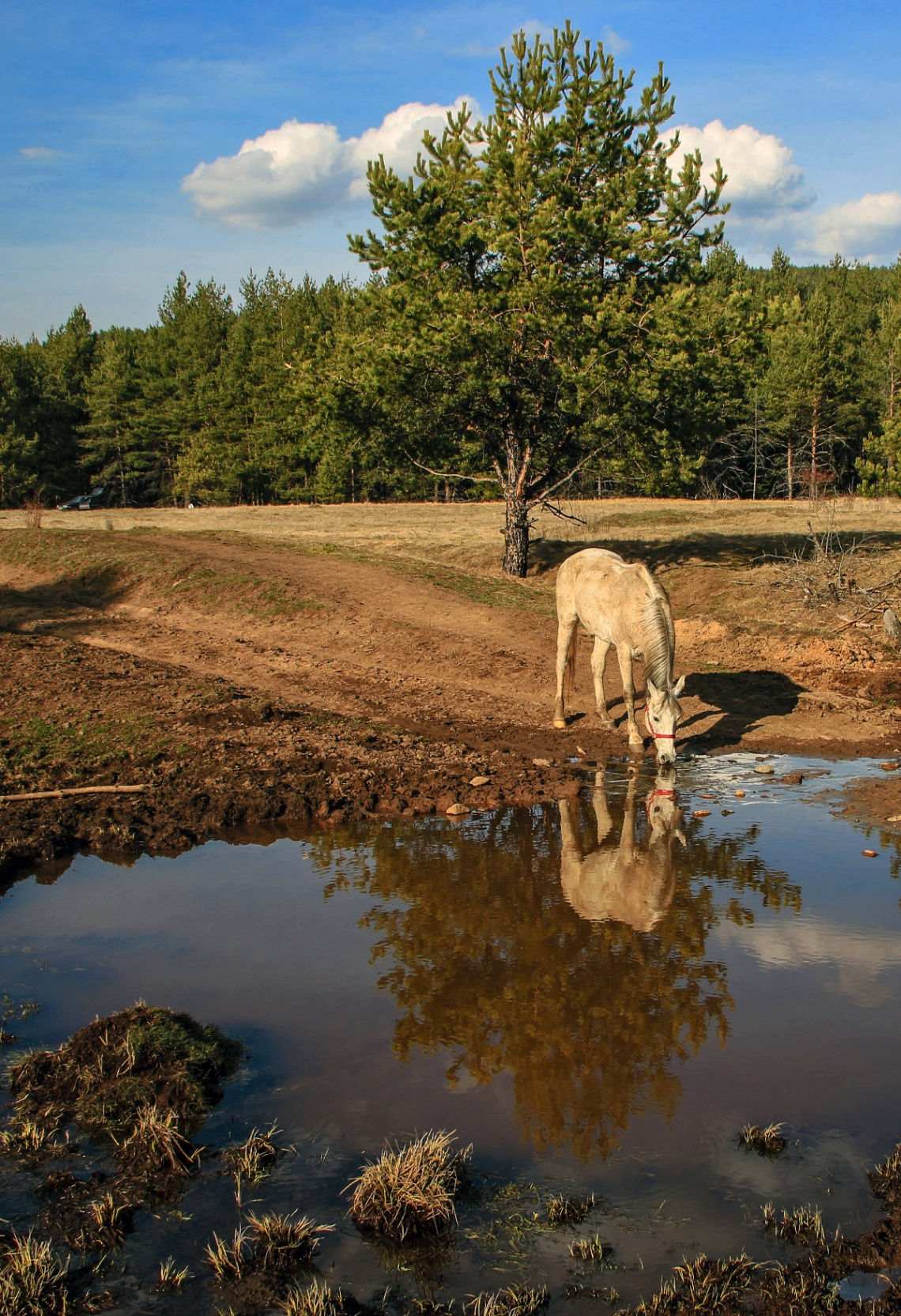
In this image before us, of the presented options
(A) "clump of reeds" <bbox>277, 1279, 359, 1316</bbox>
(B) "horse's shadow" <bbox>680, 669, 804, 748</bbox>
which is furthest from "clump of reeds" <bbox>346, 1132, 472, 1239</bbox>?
(B) "horse's shadow" <bbox>680, 669, 804, 748</bbox>

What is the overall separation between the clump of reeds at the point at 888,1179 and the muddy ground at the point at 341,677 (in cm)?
639

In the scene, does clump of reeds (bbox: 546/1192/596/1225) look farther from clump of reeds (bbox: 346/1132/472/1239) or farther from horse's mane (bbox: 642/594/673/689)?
horse's mane (bbox: 642/594/673/689)

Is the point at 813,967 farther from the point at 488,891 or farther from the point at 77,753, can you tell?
the point at 77,753

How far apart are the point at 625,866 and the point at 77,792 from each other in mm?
6121

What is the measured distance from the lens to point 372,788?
11164 millimetres

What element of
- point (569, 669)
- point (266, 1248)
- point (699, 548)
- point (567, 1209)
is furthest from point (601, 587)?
point (699, 548)

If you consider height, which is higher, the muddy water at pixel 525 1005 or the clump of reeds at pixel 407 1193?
the clump of reeds at pixel 407 1193

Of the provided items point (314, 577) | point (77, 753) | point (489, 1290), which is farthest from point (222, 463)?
point (489, 1290)

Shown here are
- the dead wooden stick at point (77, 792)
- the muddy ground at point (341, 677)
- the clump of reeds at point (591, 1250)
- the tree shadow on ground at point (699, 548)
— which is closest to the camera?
the clump of reeds at point (591, 1250)

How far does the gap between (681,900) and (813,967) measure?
4.76ft

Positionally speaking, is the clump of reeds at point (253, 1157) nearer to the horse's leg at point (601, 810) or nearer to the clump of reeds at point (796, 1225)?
the clump of reeds at point (796, 1225)

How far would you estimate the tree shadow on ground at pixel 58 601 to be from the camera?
766 inches

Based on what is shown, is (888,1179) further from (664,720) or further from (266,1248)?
(664,720)

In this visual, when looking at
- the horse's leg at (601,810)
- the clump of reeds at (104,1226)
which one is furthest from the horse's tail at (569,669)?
the clump of reeds at (104,1226)
